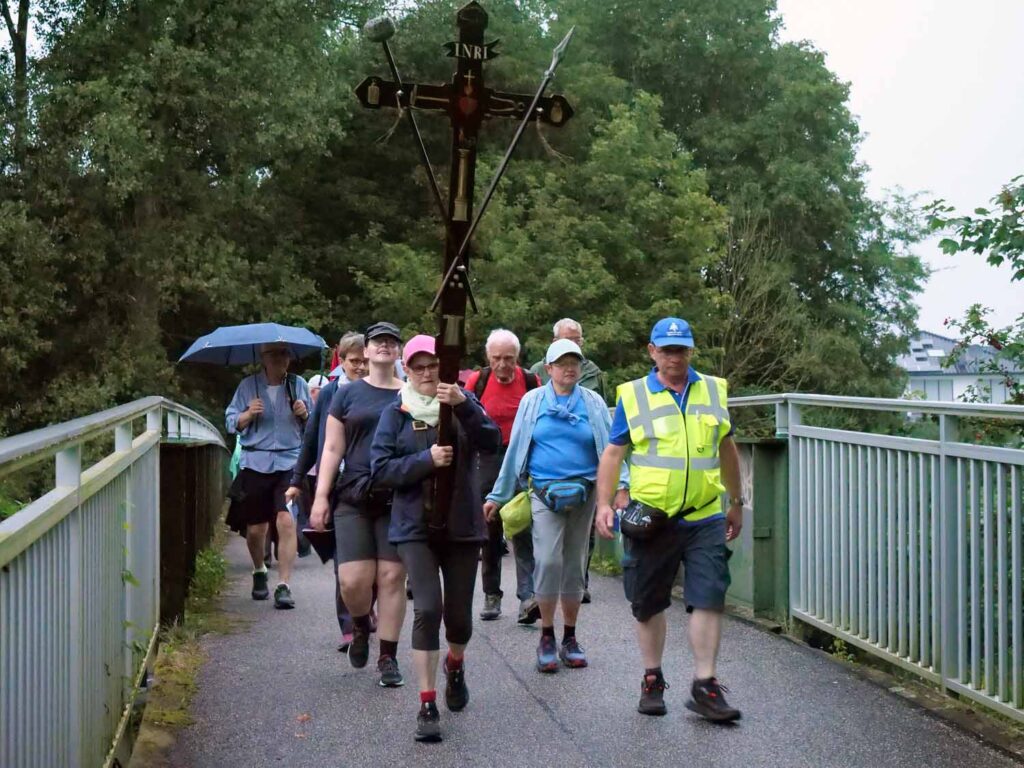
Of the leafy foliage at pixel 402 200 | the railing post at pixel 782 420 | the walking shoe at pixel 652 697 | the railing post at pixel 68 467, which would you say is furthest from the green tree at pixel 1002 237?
the leafy foliage at pixel 402 200

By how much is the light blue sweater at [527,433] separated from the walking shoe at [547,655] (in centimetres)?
83

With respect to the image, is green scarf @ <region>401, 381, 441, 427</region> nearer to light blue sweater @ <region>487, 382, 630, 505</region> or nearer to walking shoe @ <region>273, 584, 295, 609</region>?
light blue sweater @ <region>487, 382, 630, 505</region>

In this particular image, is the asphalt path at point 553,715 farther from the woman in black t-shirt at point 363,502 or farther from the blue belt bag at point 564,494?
the blue belt bag at point 564,494

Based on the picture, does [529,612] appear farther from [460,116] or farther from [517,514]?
[460,116]

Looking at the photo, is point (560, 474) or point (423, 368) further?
point (560, 474)

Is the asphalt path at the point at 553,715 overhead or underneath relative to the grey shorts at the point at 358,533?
underneath

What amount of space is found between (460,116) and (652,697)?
2.69 m

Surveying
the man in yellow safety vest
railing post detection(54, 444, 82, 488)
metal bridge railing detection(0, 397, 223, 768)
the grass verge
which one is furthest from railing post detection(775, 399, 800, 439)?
railing post detection(54, 444, 82, 488)

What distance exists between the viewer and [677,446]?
6438mm

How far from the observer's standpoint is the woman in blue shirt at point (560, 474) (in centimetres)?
779

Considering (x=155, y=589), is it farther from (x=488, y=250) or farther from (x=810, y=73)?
(x=810, y=73)

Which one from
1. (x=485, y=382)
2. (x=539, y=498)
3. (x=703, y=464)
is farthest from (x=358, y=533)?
(x=485, y=382)

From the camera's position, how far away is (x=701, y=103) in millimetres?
44781

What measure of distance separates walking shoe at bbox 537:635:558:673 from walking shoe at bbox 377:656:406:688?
0.78 metres
